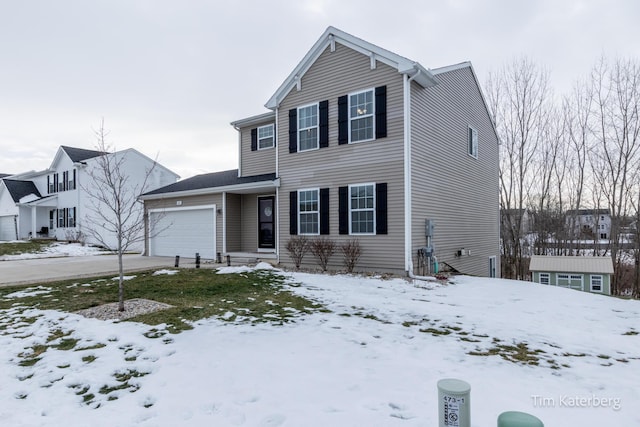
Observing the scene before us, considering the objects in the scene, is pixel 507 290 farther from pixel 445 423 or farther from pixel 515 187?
pixel 515 187

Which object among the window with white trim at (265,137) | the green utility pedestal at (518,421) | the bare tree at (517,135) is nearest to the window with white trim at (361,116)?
the window with white trim at (265,137)

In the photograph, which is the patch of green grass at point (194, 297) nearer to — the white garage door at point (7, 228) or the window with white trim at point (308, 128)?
the window with white trim at point (308, 128)

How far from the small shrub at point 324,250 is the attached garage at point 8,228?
28.5 m

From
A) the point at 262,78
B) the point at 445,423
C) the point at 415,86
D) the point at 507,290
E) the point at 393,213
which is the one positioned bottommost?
the point at 507,290

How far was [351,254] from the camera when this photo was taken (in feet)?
32.3

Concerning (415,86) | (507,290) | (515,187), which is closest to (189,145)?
(415,86)

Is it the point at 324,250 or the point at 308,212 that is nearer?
the point at 324,250

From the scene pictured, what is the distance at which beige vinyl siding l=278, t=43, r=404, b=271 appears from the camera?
9.38 m

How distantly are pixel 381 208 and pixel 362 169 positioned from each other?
131 cm

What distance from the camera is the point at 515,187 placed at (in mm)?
21125

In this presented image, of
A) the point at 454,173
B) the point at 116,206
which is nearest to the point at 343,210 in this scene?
the point at 454,173

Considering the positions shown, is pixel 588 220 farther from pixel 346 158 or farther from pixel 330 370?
pixel 330 370

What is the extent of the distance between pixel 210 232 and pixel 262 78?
23.4 ft

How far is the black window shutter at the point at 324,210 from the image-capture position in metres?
10.6
